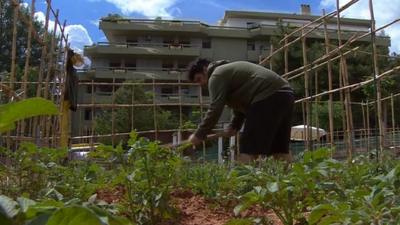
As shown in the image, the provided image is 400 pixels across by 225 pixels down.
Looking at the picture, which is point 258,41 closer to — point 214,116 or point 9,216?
point 214,116

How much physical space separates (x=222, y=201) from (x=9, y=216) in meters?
2.51

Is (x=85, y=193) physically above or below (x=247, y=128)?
below

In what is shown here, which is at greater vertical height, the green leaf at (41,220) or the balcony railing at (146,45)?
the balcony railing at (146,45)

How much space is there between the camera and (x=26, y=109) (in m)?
0.71

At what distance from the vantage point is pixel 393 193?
188cm

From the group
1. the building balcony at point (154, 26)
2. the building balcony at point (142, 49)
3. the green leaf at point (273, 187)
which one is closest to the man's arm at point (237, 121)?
the green leaf at point (273, 187)

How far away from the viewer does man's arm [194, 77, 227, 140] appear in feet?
13.2

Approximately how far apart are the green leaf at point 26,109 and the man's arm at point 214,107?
10.7 ft

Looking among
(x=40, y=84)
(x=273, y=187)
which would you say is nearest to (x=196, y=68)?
(x=40, y=84)

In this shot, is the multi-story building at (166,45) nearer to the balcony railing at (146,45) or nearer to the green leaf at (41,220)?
the balcony railing at (146,45)

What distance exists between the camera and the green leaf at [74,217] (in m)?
0.60

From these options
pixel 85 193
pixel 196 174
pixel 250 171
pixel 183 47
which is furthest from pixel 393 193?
pixel 183 47

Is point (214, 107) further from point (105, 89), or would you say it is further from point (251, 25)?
point (251, 25)

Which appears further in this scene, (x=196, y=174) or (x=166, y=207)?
(x=196, y=174)
